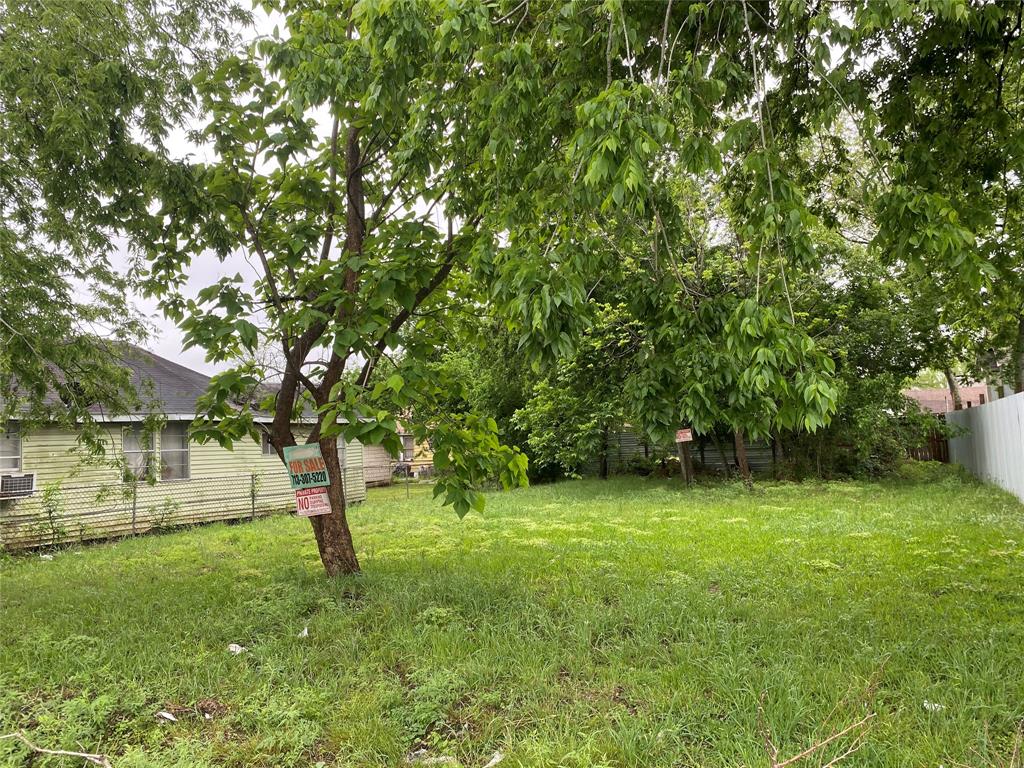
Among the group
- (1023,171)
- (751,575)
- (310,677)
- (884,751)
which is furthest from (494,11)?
(751,575)

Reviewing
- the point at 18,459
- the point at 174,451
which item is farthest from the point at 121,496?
the point at 18,459

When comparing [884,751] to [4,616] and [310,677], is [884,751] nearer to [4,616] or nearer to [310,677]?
[310,677]

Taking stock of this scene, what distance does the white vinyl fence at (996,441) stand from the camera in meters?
9.63

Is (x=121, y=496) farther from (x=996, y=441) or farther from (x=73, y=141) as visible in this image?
(x=996, y=441)

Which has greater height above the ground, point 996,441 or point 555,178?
point 555,178

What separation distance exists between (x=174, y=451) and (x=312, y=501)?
8.73 m

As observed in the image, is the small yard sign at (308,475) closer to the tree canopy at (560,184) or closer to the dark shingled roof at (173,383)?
the tree canopy at (560,184)

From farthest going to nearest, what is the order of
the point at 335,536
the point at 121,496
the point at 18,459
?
1. the point at 121,496
2. the point at 18,459
3. the point at 335,536

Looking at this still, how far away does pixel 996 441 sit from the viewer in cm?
1121

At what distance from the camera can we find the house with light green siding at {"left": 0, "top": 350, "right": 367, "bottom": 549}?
10297mm

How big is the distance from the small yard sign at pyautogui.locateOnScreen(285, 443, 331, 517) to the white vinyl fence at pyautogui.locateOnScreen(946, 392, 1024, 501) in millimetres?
9506

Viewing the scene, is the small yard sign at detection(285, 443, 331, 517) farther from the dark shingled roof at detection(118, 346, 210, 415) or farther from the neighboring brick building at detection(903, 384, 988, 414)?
the neighboring brick building at detection(903, 384, 988, 414)

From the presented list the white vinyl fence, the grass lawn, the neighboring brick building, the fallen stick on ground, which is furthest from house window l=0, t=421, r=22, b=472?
the neighboring brick building

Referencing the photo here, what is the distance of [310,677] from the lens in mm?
3863
